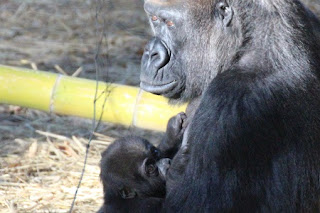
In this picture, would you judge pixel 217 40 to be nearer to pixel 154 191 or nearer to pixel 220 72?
pixel 220 72

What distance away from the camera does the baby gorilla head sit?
418cm

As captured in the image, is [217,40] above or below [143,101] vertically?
above

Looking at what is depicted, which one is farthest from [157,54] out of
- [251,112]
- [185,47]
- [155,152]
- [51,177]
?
[51,177]

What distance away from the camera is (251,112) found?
135 inches

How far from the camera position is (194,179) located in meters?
3.43

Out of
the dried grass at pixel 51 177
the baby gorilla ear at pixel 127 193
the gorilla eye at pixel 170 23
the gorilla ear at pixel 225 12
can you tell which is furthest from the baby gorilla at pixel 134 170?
the dried grass at pixel 51 177

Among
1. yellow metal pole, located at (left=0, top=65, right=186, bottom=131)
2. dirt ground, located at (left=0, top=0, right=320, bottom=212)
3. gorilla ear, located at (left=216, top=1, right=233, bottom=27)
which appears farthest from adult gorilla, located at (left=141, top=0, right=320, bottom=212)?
yellow metal pole, located at (left=0, top=65, right=186, bottom=131)

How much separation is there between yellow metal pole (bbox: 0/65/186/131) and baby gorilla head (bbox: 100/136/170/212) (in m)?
1.03

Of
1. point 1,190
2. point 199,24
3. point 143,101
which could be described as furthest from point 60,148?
point 199,24

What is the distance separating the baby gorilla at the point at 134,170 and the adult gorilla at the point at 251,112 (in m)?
0.34

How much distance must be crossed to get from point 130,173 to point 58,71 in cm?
391

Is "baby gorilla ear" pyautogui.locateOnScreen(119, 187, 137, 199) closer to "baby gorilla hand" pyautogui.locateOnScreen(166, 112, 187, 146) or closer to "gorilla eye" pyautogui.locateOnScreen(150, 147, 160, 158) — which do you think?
"gorilla eye" pyautogui.locateOnScreen(150, 147, 160, 158)

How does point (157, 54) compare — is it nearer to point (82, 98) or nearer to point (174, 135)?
point (174, 135)

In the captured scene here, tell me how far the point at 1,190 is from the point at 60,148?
92 centimetres
